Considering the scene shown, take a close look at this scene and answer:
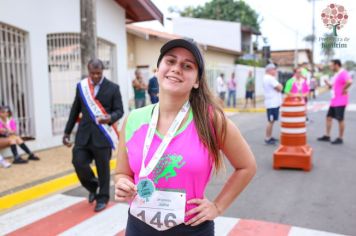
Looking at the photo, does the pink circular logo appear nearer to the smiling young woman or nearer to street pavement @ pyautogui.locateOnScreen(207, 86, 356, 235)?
the smiling young woman

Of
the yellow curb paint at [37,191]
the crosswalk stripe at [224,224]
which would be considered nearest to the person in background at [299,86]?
the yellow curb paint at [37,191]

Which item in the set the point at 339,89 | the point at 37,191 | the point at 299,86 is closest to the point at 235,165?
the point at 37,191

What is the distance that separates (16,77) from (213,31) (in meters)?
28.0

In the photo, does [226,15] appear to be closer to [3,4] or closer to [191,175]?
[3,4]

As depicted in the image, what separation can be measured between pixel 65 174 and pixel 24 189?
1020mm

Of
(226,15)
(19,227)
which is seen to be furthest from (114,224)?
(226,15)

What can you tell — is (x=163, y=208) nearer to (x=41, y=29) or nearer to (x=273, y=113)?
(x=273, y=113)

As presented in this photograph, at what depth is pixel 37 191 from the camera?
19.7 ft

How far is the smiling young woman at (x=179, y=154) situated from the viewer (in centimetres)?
198

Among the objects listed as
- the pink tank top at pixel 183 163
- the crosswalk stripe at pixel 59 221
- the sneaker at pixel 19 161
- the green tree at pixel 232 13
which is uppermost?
the green tree at pixel 232 13

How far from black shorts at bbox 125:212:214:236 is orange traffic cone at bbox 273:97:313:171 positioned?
5.22 m

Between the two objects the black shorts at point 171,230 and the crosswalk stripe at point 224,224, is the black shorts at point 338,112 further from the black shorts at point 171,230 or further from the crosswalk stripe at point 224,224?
the black shorts at point 171,230

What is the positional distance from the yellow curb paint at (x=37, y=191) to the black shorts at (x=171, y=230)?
12.9 ft

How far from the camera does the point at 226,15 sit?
4778 centimetres
